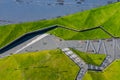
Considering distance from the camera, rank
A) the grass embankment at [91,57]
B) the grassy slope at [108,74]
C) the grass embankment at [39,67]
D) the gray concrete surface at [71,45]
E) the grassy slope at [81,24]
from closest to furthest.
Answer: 1. the grass embankment at [39,67]
2. the grassy slope at [108,74]
3. the grass embankment at [91,57]
4. the gray concrete surface at [71,45]
5. the grassy slope at [81,24]

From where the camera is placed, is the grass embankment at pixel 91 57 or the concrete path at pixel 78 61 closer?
the concrete path at pixel 78 61

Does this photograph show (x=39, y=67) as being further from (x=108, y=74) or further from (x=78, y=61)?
(x=108, y=74)

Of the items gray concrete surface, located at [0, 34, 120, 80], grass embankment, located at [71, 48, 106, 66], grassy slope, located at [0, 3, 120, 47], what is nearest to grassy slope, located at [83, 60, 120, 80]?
grass embankment, located at [71, 48, 106, 66]

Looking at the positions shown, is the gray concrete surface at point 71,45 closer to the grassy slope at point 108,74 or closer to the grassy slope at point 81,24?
the grassy slope at point 81,24

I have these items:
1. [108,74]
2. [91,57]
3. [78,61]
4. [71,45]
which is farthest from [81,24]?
[108,74]

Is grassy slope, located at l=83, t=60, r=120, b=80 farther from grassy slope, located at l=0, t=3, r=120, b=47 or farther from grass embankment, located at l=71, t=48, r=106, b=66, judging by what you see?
grassy slope, located at l=0, t=3, r=120, b=47

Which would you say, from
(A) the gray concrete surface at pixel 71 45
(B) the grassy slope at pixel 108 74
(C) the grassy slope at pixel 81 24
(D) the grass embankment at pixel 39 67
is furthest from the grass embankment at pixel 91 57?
(C) the grassy slope at pixel 81 24

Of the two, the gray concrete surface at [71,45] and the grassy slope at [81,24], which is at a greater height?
the grassy slope at [81,24]
